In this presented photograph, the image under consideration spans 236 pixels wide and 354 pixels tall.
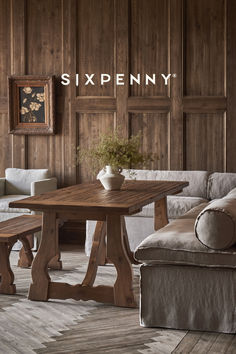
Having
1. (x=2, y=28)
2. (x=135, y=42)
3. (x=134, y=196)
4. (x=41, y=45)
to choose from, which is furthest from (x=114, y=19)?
(x=134, y=196)

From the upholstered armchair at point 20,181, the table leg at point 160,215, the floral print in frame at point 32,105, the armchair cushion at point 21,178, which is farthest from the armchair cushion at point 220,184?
the floral print in frame at point 32,105

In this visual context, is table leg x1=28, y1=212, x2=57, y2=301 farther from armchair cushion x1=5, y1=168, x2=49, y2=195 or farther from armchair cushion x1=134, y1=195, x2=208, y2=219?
armchair cushion x1=5, y1=168, x2=49, y2=195

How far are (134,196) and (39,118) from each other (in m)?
2.91

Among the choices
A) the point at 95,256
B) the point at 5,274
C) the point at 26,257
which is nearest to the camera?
the point at 95,256

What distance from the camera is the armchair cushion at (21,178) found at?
21.8 feet

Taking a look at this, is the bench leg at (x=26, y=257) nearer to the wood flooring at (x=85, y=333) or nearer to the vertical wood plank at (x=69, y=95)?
the wood flooring at (x=85, y=333)

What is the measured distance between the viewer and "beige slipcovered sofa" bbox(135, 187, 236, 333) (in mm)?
3377

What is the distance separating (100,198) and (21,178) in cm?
279

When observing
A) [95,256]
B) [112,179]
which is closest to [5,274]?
[95,256]

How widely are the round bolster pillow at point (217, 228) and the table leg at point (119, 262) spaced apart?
68 cm

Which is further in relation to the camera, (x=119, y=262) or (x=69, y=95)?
(x=69, y=95)

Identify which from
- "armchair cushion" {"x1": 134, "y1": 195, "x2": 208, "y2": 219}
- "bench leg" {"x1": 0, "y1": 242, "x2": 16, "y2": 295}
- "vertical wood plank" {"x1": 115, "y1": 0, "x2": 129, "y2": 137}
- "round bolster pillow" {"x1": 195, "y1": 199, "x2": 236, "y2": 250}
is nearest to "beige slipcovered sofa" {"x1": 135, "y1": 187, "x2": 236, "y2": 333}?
"round bolster pillow" {"x1": 195, "y1": 199, "x2": 236, "y2": 250}

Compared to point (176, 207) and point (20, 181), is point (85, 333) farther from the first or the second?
point (20, 181)

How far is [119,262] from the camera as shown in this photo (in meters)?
3.95
